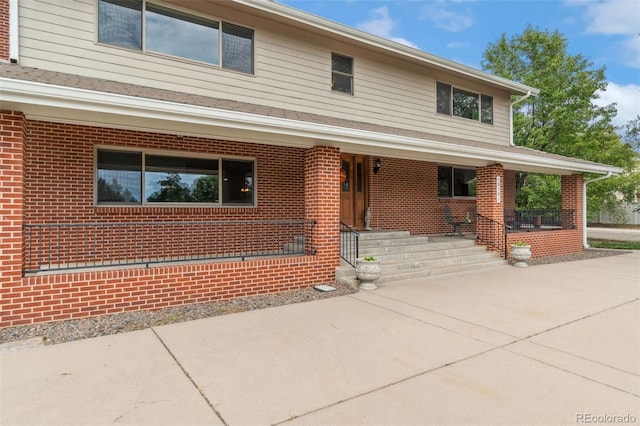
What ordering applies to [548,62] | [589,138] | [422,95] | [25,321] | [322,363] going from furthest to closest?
[548,62] → [589,138] → [422,95] → [25,321] → [322,363]

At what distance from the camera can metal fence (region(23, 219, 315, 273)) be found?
5.97 meters

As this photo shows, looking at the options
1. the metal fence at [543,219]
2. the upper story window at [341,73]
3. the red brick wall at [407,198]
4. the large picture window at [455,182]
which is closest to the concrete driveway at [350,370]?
the red brick wall at [407,198]

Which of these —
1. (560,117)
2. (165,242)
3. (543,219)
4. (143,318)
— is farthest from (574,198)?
(143,318)

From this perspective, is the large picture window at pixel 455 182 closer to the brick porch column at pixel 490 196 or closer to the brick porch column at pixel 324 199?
the brick porch column at pixel 490 196

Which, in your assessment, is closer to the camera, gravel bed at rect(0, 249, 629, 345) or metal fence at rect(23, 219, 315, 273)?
gravel bed at rect(0, 249, 629, 345)

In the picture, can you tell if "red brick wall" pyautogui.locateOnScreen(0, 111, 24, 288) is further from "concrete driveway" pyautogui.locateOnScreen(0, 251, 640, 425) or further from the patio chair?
the patio chair

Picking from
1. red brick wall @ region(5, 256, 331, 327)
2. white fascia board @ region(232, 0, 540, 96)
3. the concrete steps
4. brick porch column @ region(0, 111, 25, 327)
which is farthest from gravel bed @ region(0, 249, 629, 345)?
white fascia board @ region(232, 0, 540, 96)

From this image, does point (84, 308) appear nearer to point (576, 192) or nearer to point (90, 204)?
point (90, 204)

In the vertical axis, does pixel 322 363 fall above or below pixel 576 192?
below

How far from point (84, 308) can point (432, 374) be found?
4464mm

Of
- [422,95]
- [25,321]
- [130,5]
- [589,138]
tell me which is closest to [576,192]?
A: [589,138]

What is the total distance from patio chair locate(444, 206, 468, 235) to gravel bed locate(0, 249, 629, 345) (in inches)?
238

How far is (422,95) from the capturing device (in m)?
10.5

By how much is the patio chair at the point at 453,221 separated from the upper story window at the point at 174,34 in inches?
285
